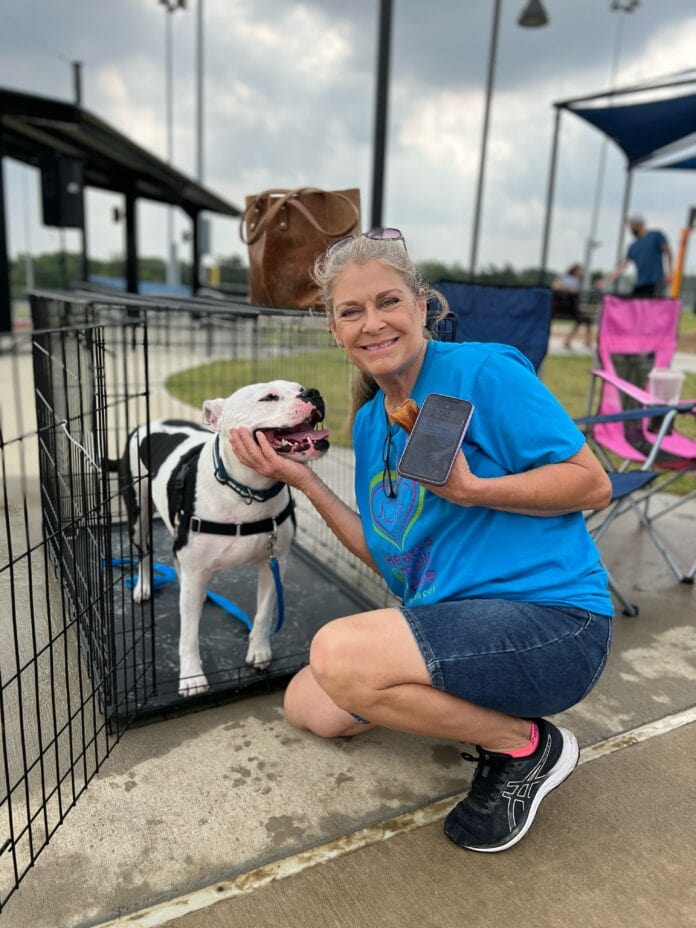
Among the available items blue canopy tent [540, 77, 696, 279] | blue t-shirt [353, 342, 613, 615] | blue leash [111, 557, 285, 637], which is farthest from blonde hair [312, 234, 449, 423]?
blue canopy tent [540, 77, 696, 279]

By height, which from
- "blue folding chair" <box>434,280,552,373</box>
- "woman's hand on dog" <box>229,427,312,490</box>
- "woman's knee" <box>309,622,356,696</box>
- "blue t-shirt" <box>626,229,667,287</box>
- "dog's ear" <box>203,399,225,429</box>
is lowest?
"woman's knee" <box>309,622,356,696</box>

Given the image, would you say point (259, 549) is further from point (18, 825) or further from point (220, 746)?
point (18, 825)

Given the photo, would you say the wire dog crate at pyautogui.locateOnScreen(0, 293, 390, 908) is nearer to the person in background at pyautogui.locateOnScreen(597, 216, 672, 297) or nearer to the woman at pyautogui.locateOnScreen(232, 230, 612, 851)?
the woman at pyautogui.locateOnScreen(232, 230, 612, 851)

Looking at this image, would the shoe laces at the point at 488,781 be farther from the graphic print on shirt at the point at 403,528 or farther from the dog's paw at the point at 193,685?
the dog's paw at the point at 193,685

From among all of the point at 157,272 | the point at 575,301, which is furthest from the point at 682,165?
the point at 157,272

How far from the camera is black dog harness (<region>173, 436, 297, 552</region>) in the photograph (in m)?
2.48

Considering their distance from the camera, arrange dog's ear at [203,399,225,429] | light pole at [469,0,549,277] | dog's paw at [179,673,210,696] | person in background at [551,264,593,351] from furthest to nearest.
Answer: person in background at [551,264,593,351] → light pole at [469,0,549,277] → dog's paw at [179,673,210,696] → dog's ear at [203,399,225,429]

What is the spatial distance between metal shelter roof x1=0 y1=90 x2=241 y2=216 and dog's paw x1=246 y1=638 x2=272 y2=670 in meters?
8.81

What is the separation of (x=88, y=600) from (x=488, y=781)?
153cm

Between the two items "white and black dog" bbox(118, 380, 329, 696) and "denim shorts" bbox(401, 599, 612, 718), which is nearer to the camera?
"denim shorts" bbox(401, 599, 612, 718)

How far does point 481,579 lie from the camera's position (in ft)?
6.41

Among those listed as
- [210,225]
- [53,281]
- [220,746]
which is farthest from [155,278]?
[220,746]

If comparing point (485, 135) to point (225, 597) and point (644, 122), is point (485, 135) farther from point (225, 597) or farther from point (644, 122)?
point (225, 597)

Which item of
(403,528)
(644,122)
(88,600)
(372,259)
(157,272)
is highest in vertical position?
(644,122)
